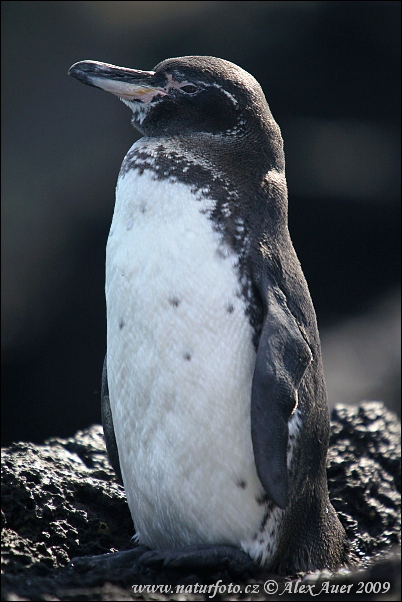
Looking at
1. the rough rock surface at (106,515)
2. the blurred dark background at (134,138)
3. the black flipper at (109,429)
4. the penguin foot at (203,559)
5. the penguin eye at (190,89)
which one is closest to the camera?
the rough rock surface at (106,515)

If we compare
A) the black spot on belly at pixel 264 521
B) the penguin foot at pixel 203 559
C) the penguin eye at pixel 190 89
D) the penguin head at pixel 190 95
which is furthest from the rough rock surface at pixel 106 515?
the penguin eye at pixel 190 89

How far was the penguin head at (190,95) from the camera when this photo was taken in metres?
2.43

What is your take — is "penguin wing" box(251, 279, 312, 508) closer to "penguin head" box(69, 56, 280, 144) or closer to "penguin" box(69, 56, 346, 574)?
A: "penguin" box(69, 56, 346, 574)

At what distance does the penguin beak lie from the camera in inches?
97.4

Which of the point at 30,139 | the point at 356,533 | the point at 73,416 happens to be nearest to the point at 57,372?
the point at 73,416

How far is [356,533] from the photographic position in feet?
9.77

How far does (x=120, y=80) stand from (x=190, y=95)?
26 cm

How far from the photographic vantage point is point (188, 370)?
7.25 ft

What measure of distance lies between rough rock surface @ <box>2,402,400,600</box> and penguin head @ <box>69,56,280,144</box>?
1334 mm

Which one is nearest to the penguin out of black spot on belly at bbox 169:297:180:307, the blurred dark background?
black spot on belly at bbox 169:297:180:307

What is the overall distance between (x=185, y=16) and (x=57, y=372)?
332 centimetres

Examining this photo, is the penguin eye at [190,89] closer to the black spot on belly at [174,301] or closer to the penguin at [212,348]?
the penguin at [212,348]

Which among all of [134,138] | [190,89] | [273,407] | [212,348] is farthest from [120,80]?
[134,138]

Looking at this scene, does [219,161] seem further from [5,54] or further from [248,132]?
[5,54]
